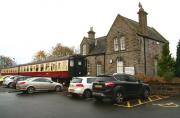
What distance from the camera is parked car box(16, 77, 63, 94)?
69.9 feet

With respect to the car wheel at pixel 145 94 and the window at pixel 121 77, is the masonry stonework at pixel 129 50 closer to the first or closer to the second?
the car wheel at pixel 145 94

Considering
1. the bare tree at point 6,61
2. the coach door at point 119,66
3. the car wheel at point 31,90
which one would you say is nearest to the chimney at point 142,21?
the coach door at point 119,66

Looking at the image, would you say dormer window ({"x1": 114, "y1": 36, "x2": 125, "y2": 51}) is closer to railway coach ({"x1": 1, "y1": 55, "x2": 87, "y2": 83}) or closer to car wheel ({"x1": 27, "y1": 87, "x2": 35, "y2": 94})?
railway coach ({"x1": 1, "y1": 55, "x2": 87, "y2": 83})

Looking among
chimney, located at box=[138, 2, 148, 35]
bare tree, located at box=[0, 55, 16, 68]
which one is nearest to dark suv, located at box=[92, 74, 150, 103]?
chimney, located at box=[138, 2, 148, 35]

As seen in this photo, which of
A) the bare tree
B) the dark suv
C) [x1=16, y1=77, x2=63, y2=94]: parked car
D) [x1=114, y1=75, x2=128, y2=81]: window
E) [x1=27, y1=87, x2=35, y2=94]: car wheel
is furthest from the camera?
the bare tree

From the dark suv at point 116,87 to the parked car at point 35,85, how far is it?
885 centimetres

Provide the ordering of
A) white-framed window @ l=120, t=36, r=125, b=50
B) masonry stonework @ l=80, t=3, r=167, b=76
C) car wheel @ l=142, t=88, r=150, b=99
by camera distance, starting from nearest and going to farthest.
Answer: car wheel @ l=142, t=88, r=150, b=99 < masonry stonework @ l=80, t=3, r=167, b=76 < white-framed window @ l=120, t=36, r=125, b=50

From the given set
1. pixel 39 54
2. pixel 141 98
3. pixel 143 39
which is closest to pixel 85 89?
pixel 141 98

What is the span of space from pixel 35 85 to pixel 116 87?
405 inches

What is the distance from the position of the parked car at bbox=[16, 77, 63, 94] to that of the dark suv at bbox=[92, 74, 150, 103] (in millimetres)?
8846

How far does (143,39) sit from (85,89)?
15.3 meters

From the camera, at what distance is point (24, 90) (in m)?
21.4

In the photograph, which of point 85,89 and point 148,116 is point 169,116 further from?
point 85,89

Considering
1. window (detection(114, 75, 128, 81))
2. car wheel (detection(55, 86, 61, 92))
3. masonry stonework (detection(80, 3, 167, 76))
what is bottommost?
car wheel (detection(55, 86, 61, 92))
